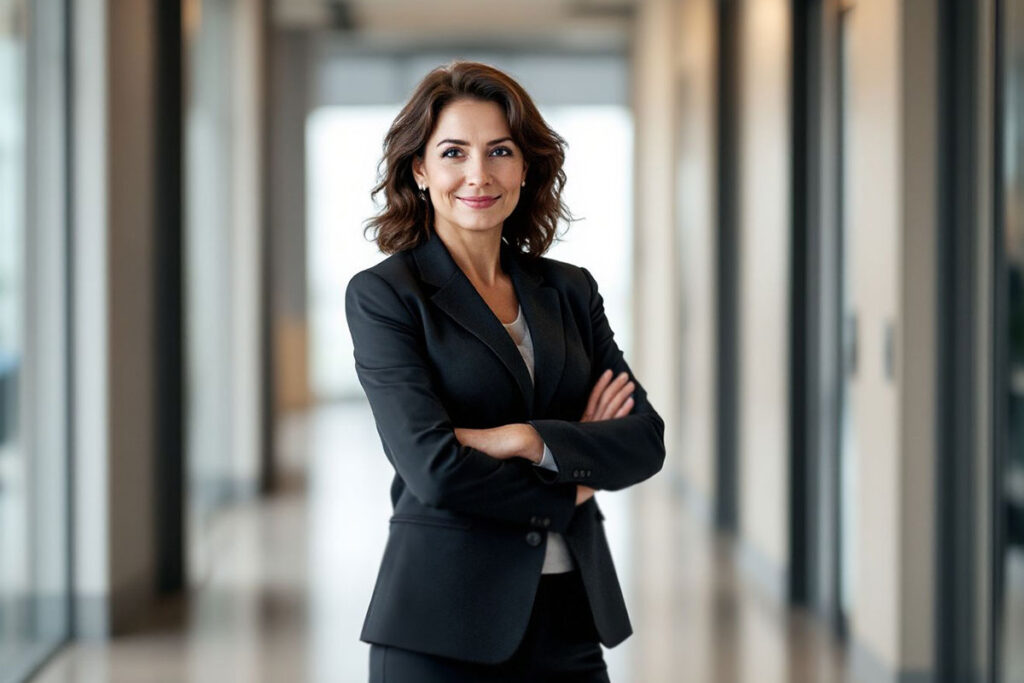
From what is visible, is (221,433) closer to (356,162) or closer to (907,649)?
(907,649)

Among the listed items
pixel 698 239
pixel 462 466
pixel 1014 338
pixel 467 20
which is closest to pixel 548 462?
pixel 462 466

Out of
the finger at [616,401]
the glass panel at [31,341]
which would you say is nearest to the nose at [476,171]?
the finger at [616,401]

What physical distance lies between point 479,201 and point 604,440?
49 centimetres

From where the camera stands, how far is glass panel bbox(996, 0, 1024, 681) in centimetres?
409

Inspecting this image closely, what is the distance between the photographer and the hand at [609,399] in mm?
2535

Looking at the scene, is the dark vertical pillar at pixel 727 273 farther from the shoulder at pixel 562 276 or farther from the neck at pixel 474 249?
the neck at pixel 474 249

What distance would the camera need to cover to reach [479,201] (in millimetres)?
2365

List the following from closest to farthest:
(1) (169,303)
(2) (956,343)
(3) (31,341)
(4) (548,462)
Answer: (4) (548,462)
(2) (956,343)
(3) (31,341)
(1) (169,303)

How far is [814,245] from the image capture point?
6.32 metres

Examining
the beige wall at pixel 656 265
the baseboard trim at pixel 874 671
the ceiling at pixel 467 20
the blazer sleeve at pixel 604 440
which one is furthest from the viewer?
the ceiling at pixel 467 20

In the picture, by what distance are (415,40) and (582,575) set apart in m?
15.4

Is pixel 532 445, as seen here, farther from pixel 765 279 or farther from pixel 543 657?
pixel 765 279

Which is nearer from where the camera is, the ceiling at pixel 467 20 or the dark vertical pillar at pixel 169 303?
the dark vertical pillar at pixel 169 303

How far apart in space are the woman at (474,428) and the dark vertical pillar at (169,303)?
4.18 meters
